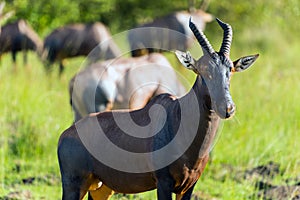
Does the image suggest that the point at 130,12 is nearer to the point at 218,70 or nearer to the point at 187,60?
the point at 187,60

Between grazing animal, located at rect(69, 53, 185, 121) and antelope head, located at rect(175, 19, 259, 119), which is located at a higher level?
antelope head, located at rect(175, 19, 259, 119)

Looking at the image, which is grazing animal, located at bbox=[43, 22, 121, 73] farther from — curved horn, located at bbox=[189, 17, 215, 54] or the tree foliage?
curved horn, located at bbox=[189, 17, 215, 54]

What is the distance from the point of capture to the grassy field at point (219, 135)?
9.30 m

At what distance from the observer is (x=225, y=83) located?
597 centimetres

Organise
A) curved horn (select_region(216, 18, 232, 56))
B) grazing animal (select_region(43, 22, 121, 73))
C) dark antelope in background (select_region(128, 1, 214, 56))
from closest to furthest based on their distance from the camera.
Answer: curved horn (select_region(216, 18, 232, 56))
dark antelope in background (select_region(128, 1, 214, 56))
grazing animal (select_region(43, 22, 121, 73))

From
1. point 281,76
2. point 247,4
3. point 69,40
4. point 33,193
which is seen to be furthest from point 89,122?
point 247,4

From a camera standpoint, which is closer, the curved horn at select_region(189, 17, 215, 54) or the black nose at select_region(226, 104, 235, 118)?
the black nose at select_region(226, 104, 235, 118)

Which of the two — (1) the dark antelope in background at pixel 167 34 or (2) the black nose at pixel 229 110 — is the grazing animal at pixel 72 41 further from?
(2) the black nose at pixel 229 110

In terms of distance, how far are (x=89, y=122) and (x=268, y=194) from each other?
2636 mm

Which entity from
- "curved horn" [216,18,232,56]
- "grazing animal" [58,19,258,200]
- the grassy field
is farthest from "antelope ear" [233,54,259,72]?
the grassy field

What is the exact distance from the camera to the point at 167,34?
17.8 meters

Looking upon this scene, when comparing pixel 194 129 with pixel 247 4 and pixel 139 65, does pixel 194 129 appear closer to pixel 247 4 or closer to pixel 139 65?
pixel 139 65

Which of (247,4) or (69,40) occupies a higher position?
(69,40)

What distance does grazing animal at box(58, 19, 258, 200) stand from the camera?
20.1 ft
